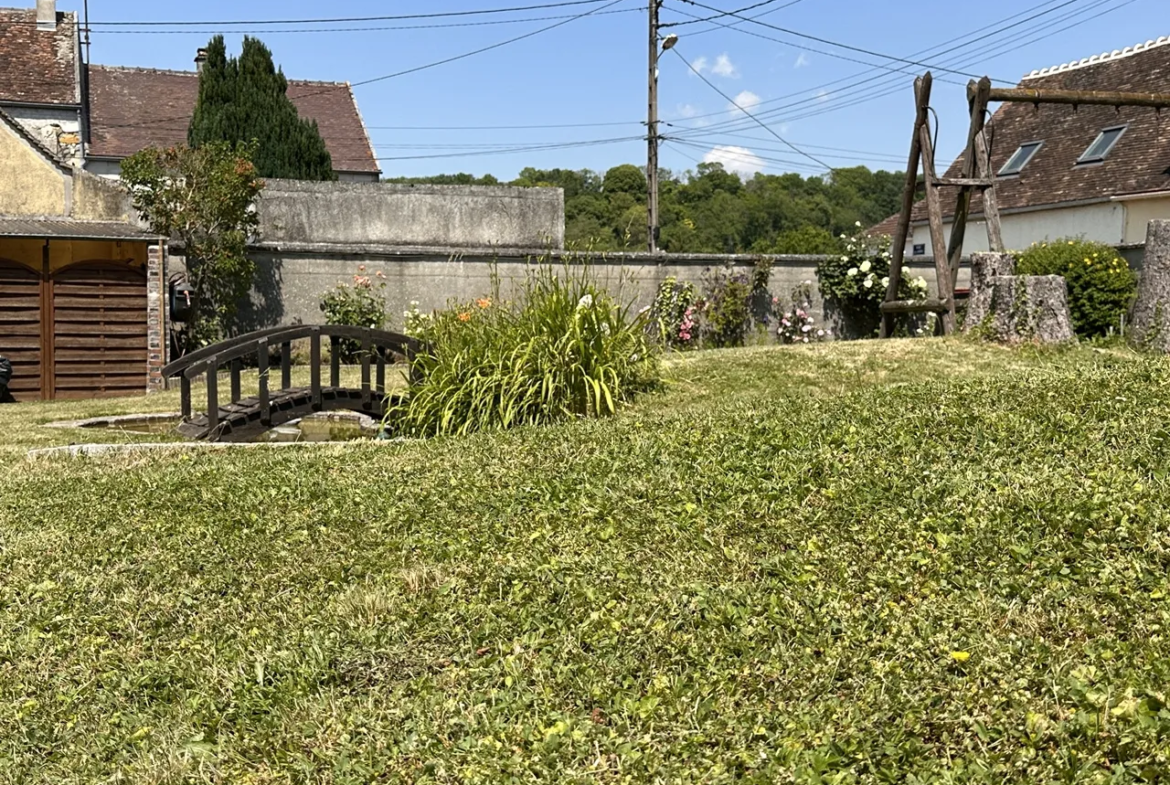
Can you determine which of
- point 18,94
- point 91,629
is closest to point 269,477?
point 91,629

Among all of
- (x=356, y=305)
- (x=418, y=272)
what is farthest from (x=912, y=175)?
(x=356, y=305)

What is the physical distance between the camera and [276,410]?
10180 millimetres

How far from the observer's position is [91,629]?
462cm

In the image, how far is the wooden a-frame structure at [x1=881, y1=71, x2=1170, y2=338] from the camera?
38.0 feet

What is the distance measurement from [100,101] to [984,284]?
90.5 ft

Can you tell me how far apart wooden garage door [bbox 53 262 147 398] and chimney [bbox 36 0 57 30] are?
13.6 m

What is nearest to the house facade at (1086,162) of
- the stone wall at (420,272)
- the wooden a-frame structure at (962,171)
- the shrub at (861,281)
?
the shrub at (861,281)

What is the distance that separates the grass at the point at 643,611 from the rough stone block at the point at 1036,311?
3.98 metres

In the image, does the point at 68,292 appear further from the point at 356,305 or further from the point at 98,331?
the point at 356,305

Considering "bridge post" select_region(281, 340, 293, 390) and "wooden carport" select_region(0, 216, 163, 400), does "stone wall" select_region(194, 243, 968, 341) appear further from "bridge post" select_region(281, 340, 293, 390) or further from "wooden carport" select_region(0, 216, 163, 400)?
"bridge post" select_region(281, 340, 293, 390)

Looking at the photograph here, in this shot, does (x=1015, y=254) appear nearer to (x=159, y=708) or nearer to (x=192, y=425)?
(x=192, y=425)

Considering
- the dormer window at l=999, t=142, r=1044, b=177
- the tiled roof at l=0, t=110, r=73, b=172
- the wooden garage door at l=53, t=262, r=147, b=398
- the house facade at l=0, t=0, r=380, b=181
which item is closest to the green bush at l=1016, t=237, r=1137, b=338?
the wooden garage door at l=53, t=262, r=147, b=398

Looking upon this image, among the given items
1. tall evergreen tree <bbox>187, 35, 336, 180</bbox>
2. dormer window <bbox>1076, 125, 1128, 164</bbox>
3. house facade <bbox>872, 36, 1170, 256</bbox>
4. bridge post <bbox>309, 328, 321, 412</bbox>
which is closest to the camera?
bridge post <bbox>309, 328, 321, 412</bbox>

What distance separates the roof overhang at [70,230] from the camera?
46.8 feet
